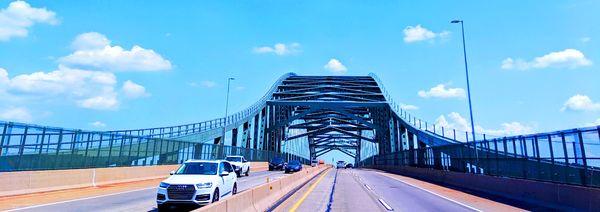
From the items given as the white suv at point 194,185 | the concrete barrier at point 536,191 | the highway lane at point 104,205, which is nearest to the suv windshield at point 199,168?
the white suv at point 194,185

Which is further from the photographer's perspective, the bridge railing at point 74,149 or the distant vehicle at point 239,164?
the distant vehicle at point 239,164

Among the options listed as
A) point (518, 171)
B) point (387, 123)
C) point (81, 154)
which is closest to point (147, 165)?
point (81, 154)

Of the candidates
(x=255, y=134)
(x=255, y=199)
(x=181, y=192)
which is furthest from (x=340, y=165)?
(x=255, y=199)

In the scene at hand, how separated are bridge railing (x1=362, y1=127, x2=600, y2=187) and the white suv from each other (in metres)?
11.4

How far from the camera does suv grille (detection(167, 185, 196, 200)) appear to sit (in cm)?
1235

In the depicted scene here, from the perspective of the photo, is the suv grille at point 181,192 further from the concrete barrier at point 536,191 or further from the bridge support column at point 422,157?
the bridge support column at point 422,157

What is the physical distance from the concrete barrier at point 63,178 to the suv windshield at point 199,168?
708cm

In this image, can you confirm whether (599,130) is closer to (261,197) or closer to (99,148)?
(261,197)

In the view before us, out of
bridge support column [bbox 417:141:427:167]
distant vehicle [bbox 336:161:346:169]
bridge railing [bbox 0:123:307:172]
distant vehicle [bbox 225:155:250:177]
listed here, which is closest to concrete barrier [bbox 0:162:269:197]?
bridge railing [bbox 0:123:307:172]

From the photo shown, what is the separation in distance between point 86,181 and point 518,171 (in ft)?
65.5

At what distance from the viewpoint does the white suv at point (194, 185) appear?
12.4 metres

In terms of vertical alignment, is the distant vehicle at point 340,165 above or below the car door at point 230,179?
above

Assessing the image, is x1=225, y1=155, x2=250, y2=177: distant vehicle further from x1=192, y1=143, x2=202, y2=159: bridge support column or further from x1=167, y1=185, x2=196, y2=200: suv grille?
x1=167, y1=185, x2=196, y2=200: suv grille

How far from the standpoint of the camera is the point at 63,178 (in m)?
19.9
